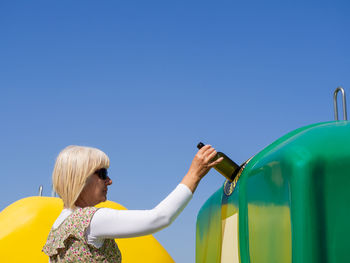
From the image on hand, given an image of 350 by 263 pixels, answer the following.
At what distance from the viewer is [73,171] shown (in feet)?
6.34

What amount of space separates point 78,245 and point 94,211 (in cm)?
15

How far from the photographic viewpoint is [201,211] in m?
3.29

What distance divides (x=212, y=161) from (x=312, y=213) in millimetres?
522

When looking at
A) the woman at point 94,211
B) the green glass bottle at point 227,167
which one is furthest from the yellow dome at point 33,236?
the green glass bottle at point 227,167

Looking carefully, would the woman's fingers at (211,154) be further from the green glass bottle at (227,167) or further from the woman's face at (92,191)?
the woman's face at (92,191)

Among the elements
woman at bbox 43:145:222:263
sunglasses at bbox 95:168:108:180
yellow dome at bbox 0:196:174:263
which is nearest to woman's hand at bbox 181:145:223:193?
woman at bbox 43:145:222:263

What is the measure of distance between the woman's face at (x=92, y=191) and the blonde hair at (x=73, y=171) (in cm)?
3

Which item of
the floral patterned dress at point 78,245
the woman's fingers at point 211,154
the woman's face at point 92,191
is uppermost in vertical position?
the woman's fingers at point 211,154

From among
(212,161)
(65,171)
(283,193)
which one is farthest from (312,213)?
(65,171)

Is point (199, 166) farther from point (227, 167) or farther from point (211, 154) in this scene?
point (227, 167)

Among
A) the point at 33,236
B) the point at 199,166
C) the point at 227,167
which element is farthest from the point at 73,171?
the point at 33,236

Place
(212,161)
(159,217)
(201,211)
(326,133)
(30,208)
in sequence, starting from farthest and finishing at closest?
(30,208), (201,211), (212,161), (159,217), (326,133)

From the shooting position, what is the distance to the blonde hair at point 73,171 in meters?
1.93

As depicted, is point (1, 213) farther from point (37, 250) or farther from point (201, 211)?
point (201, 211)
